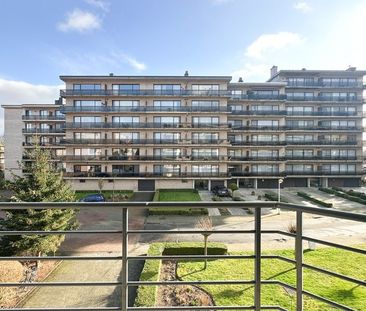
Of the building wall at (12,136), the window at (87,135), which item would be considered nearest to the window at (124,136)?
the window at (87,135)

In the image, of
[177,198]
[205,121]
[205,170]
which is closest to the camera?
[177,198]

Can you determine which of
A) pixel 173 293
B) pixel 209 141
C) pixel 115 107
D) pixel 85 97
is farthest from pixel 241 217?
pixel 85 97

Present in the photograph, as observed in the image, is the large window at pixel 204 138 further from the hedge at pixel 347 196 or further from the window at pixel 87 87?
the hedge at pixel 347 196

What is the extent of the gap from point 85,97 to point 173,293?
119ft

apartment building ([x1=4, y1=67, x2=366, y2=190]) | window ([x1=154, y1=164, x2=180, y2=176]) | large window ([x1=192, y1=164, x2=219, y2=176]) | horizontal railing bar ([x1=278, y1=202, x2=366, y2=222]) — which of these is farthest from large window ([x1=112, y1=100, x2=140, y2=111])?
horizontal railing bar ([x1=278, y1=202, x2=366, y2=222])

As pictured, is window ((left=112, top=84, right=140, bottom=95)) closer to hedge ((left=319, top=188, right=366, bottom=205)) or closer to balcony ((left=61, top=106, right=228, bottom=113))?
balcony ((left=61, top=106, right=228, bottom=113))

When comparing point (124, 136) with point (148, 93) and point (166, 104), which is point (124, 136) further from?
point (166, 104)

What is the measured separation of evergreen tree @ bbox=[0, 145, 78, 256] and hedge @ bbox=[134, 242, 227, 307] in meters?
4.94

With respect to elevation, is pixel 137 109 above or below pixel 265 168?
above

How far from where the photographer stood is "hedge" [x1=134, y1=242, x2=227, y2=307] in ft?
30.3

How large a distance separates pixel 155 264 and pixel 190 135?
2998 centimetres

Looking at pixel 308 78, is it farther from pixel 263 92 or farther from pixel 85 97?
pixel 85 97

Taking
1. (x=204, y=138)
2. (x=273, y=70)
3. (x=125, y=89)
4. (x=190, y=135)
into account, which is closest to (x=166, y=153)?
(x=190, y=135)

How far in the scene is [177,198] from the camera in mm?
33438
